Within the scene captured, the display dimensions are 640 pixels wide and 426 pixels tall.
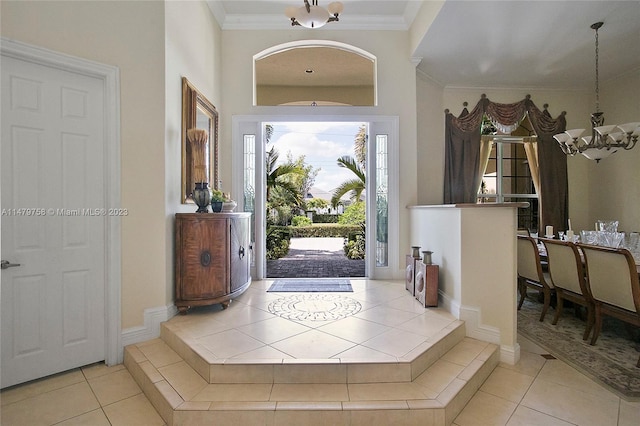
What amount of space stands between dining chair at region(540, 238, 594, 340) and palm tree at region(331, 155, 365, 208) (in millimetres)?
4566

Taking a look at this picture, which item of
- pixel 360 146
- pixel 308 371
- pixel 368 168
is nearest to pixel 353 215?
pixel 360 146

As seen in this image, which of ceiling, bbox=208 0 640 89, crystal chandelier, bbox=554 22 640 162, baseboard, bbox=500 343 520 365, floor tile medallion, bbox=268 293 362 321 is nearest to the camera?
baseboard, bbox=500 343 520 365

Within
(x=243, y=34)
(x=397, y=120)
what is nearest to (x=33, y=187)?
(x=243, y=34)

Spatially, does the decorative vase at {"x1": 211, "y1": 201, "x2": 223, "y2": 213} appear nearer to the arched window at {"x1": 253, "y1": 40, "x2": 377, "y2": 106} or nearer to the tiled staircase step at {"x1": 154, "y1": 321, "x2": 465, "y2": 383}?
the tiled staircase step at {"x1": 154, "y1": 321, "x2": 465, "y2": 383}

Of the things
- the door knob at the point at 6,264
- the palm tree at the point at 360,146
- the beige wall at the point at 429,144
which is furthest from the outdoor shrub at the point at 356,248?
the door knob at the point at 6,264

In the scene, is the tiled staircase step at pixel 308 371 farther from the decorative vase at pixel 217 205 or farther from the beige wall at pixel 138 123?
the decorative vase at pixel 217 205

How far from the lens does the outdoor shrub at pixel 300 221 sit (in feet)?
35.3

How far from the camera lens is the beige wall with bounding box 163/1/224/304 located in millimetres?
2855

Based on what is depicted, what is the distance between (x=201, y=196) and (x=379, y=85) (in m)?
2.95

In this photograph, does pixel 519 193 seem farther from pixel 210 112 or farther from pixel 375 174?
A: pixel 210 112

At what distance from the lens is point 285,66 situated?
473cm

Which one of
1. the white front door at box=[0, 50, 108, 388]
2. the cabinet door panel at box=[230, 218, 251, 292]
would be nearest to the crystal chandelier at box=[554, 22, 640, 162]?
the cabinet door panel at box=[230, 218, 251, 292]

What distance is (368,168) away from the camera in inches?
178

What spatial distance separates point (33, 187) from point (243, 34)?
3.34 meters
